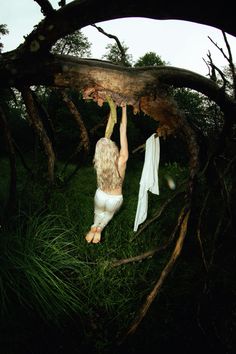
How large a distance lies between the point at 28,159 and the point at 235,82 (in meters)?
11.3

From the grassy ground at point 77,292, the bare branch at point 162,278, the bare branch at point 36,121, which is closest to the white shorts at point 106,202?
the grassy ground at point 77,292

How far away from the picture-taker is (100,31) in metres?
2.63

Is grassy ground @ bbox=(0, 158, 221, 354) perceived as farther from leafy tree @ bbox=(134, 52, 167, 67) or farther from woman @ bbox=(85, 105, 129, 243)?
leafy tree @ bbox=(134, 52, 167, 67)

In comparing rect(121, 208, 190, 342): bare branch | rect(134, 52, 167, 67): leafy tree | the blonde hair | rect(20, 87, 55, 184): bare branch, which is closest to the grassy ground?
rect(20, 87, 55, 184): bare branch

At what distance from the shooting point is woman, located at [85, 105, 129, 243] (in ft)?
9.79

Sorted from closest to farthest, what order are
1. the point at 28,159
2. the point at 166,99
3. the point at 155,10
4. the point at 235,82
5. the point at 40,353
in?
the point at 155,10, the point at 166,99, the point at 235,82, the point at 40,353, the point at 28,159

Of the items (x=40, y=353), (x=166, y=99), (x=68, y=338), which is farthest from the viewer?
(x=68, y=338)

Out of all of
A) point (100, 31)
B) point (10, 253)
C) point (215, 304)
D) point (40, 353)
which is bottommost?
point (40, 353)

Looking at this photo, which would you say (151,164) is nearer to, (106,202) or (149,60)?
(106,202)

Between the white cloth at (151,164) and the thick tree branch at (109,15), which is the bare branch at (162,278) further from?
the thick tree branch at (109,15)

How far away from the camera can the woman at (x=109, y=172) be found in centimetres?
298

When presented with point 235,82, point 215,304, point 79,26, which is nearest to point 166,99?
point 235,82

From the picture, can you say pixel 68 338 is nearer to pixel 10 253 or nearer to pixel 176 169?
pixel 10 253

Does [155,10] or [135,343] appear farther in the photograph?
[135,343]
